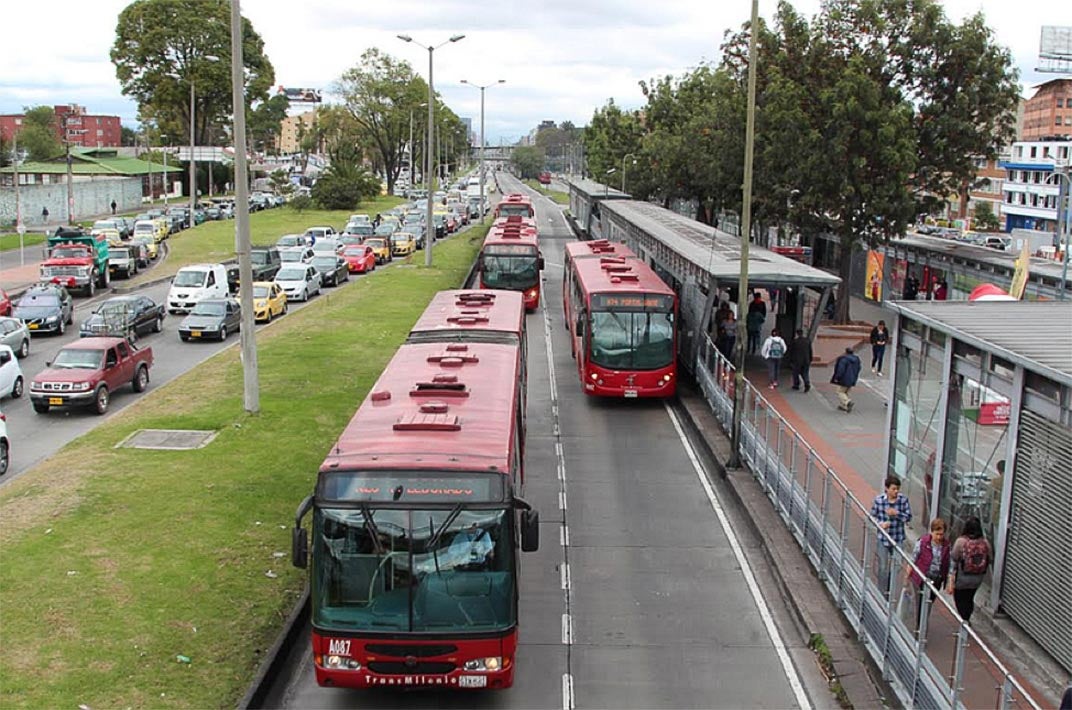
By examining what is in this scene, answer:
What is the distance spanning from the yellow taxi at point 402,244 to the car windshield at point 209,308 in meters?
29.3

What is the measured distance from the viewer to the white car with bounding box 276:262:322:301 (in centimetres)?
4622

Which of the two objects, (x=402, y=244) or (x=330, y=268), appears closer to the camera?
(x=330, y=268)

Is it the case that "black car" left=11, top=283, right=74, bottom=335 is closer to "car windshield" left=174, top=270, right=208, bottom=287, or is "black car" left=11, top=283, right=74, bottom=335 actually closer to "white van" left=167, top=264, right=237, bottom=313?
"white van" left=167, top=264, right=237, bottom=313

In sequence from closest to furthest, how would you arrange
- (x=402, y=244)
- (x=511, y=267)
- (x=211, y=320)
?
(x=211, y=320) < (x=511, y=267) < (x=402, y=244)

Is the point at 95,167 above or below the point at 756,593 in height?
above

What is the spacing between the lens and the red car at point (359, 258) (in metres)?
57.8

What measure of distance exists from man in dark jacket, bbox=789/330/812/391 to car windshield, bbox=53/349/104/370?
16670mm

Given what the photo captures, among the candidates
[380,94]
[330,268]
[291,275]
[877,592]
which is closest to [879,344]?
[877,592]

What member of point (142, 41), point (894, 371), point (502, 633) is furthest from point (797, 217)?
point (142, 41)

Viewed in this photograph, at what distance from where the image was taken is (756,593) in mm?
14992

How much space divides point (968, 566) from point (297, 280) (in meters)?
37.7

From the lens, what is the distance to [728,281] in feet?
84.8

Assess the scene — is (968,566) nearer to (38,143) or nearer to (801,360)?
(801,360)

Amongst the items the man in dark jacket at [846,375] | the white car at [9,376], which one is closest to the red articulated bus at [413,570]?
the man in dark jacket at [846,375]
